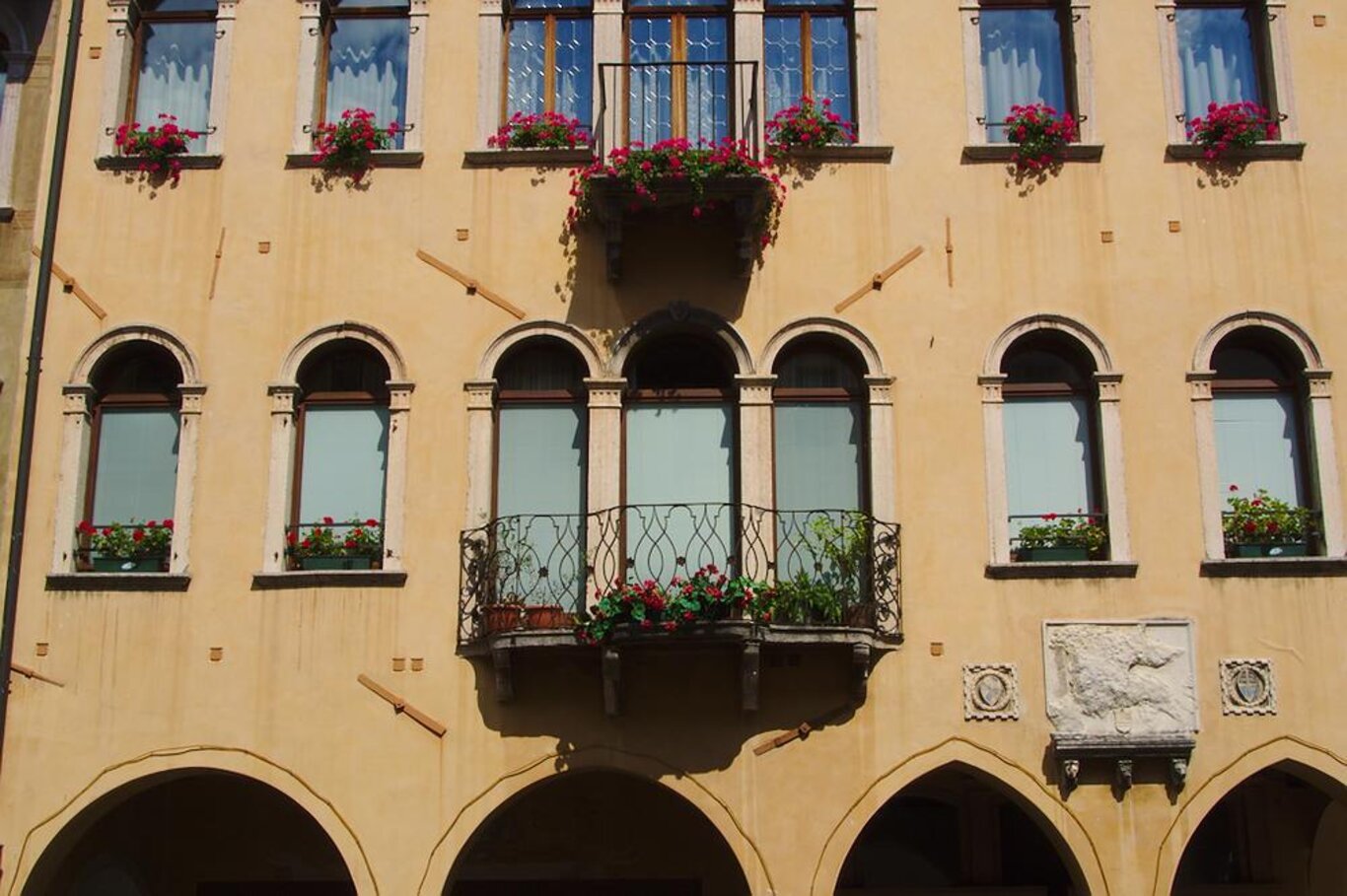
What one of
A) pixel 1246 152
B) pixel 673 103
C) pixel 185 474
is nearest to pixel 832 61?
pixel 673 103

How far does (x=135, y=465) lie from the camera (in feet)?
50.4

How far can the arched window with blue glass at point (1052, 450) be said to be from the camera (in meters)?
14.7

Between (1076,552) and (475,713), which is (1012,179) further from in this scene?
(475,713)

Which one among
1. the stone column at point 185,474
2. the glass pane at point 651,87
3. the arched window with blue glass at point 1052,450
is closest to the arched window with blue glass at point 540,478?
the glass pane at point 651,87

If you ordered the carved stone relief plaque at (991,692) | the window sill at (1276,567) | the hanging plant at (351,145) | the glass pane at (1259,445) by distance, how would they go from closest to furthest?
the carved stone relief plaque at (991,692) < the window sill at (1276,567) < the glass pane at (1259,445) < the hanging plant at (351,145)

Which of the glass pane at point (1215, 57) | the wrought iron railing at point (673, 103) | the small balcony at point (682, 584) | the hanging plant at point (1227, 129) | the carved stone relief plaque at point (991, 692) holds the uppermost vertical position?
the glass pane at point (1215, 57)

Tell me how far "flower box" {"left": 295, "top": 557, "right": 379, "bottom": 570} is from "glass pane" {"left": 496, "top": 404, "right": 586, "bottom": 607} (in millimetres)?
1264

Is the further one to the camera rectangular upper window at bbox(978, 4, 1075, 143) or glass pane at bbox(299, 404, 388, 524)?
rectangular upper window at bbox(978, 4, 1075, 143)

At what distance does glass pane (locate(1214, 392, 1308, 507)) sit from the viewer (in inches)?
592

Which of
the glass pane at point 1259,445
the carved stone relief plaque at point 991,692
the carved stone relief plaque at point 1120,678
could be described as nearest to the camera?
the carved stone relief plaque at point 1120,678

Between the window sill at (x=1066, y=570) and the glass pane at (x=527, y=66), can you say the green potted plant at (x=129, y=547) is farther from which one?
the window sill at (x=1066, y=570)

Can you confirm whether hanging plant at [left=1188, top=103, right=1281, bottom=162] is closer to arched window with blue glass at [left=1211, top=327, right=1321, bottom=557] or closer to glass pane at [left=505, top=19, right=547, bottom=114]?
arched window with blue glass at [left=1211, top=327, right=1321, bottom=557]

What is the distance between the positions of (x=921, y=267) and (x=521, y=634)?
511 centimetres

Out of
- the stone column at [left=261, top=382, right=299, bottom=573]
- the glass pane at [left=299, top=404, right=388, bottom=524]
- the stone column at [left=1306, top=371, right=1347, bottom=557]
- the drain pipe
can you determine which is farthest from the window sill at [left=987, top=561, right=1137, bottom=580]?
the drain pipe
